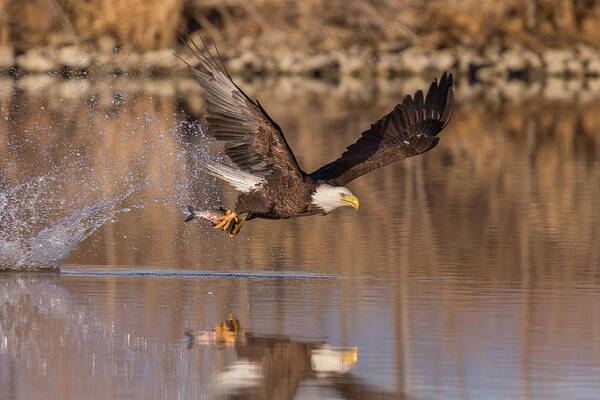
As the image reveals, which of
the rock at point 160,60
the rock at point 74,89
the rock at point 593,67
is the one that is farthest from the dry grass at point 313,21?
the rock at point 74,89

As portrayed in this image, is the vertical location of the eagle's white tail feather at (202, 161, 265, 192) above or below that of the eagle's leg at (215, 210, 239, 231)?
above

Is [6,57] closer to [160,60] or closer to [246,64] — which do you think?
[160,60]

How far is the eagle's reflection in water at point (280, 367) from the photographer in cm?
Answer: 627

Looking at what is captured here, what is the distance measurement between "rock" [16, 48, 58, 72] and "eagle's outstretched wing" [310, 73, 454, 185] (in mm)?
21785

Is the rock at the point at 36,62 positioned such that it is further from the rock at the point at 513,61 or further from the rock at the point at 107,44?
the rock at the point at 513,61

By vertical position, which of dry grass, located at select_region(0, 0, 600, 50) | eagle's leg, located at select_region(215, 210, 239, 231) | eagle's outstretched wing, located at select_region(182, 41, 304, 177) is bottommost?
eagle's leg, located at select_region(215, 210, 239, 231)

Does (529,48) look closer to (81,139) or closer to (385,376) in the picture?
(81,139)

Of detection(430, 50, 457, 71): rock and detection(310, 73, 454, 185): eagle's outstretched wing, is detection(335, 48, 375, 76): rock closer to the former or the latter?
detection(430, 50, 457, 71): rock

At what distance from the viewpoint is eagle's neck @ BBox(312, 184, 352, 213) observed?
930 centimetres

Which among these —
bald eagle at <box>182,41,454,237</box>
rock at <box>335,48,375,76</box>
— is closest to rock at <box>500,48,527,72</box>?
rock at <box>335,48,375,76</box>

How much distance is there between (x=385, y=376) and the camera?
256 inches

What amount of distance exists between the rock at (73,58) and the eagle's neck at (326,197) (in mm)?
23606

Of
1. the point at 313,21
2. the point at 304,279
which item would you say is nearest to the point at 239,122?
the point at 304,279

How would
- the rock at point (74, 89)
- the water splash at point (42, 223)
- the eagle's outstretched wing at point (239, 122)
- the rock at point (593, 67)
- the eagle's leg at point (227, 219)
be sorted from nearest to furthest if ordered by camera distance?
the eagle's outstretched wing at point (239, 122)
the water splash at point (42, 223)
the eagle's leg at point (227, 219)
the rock at point (74, 89)
the rock at point (593, 67)
